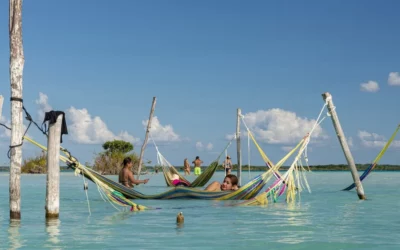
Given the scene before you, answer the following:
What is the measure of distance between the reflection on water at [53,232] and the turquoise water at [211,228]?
1 cm

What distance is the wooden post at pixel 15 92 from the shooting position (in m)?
8.35

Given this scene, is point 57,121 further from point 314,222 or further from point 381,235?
point 381,235

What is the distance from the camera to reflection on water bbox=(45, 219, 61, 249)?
6.82 m

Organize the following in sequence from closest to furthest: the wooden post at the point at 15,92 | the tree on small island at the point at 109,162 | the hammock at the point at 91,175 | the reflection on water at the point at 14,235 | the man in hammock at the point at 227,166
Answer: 1. the reflection on water at the point at 14,235
2. the wooden post at the point at 15,92
3. the hammock at the point at 91,175
4. the man in hammock at the point at 227,166
5. the tree on small island at the point at 109,162

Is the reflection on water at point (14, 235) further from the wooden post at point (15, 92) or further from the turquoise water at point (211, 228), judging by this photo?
the wooden post at point (15, 92)

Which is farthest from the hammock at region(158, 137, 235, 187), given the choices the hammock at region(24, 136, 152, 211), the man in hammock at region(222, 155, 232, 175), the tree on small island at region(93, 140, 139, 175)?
the tree on small island at region(93, 140, 139, 175)

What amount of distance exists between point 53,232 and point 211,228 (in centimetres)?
215

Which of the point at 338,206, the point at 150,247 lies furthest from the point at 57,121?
the point at 338,206

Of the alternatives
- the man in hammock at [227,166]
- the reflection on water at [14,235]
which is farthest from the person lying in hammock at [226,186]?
the man in hammock at [227,166]

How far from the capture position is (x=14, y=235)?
295 inches

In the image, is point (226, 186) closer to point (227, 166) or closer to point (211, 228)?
point (211, 228)

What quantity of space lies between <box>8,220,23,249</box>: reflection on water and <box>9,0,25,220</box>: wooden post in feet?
1.05

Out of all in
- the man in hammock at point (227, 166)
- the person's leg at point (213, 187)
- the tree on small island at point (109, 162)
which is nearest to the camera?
the person's leg at point (213, 187)

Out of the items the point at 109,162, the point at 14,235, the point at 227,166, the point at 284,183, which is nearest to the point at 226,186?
the point at 284,183
